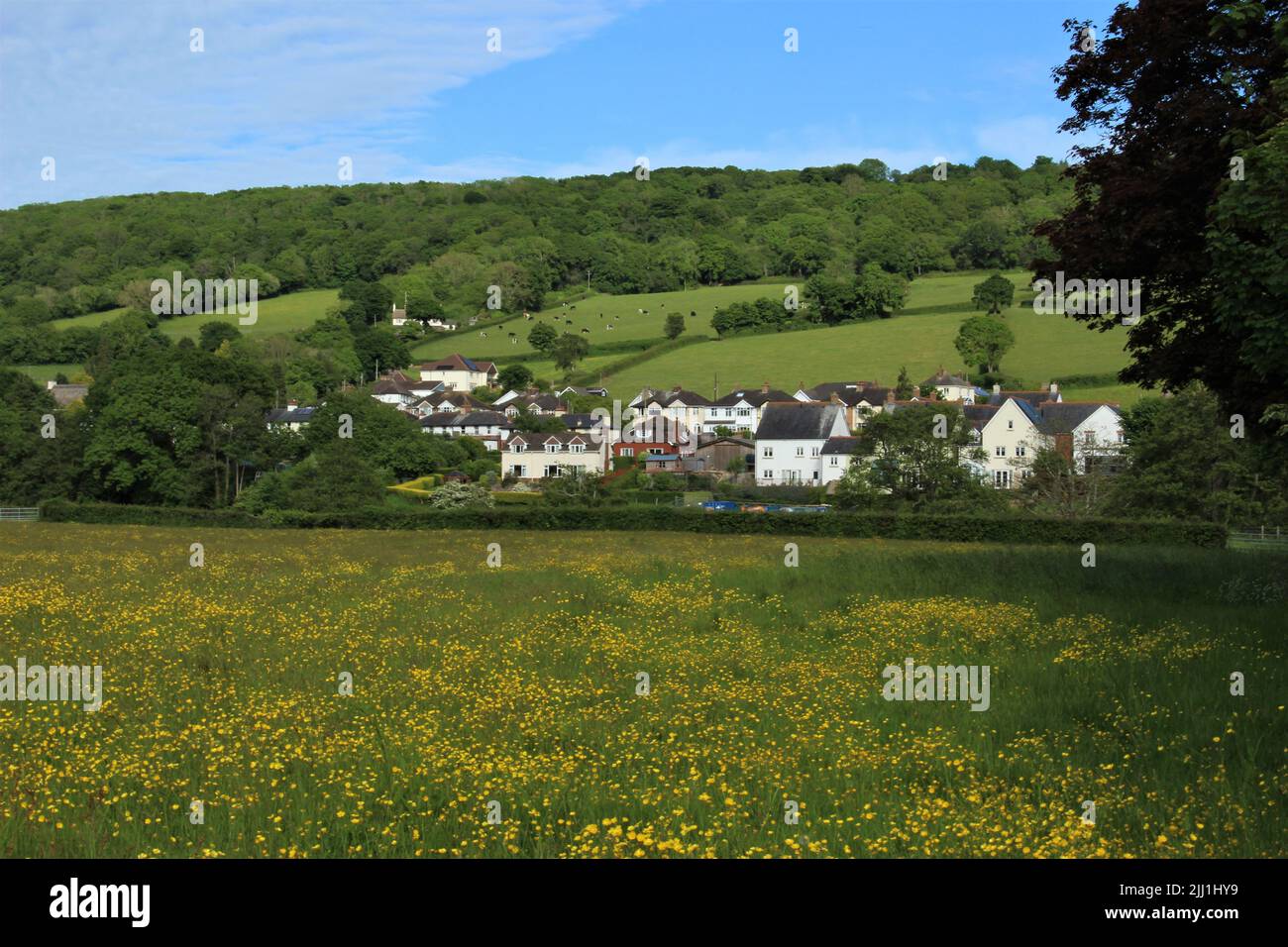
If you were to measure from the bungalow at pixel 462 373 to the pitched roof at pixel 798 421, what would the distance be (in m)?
64.6

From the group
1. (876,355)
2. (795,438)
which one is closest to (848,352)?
(876,355)

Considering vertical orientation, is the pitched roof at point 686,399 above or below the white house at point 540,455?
above

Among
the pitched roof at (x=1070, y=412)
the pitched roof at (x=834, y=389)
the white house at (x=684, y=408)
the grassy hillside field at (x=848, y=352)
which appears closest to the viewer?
the pitched roof at (x=1070, y=412)

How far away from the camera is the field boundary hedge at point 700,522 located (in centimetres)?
5431

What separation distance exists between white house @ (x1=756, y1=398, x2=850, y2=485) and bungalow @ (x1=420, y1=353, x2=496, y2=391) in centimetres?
6421

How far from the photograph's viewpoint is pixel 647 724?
16312 mm

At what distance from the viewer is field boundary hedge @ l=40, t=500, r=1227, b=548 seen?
178 ft

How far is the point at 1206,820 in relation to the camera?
11750 millimetres

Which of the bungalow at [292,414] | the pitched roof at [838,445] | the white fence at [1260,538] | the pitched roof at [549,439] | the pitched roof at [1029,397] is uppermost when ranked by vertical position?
the pitched roof at [1029,397]

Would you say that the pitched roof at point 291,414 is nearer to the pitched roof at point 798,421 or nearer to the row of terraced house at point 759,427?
the row of terraced house at point 759,427

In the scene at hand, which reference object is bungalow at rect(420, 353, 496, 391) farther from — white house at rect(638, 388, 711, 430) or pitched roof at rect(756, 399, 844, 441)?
pitched roof at rect(756, 399, 844, 441)

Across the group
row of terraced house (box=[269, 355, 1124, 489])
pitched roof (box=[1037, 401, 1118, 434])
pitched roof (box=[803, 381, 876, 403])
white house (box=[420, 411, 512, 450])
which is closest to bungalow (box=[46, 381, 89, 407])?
row of terraced house (box=[269, 355, 1124, 489])

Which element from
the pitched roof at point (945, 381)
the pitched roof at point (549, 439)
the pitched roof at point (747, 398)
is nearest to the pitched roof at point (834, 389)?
the pitched roof at point (747, 398)

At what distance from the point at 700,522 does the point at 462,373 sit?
121 metres
